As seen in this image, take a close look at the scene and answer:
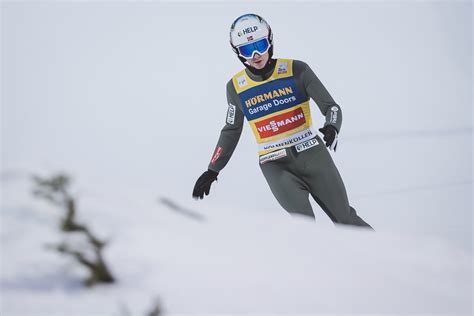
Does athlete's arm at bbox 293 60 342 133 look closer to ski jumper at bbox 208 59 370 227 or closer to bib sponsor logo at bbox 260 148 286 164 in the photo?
ski jumper at bbox 208 59 370 227

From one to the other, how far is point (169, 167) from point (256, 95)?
207cm

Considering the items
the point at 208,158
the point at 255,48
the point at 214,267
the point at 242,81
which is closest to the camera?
the point at 214,267

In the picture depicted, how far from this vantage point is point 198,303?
1.14 m

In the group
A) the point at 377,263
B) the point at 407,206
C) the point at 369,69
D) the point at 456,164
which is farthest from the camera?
the point at 369,69

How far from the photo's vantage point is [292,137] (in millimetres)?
3572

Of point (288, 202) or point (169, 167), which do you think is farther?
point (169, 167)

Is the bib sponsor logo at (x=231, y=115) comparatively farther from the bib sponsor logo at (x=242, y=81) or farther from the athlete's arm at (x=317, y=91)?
the athlete's arm at (x=317, y=91)

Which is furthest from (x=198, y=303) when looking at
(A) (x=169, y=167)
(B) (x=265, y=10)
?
(B) (x=265, y=10)

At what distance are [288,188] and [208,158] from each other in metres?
2.41

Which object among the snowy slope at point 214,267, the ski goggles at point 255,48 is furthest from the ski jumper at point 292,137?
the snowy slope at point 214,267

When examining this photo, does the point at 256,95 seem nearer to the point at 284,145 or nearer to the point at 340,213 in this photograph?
the point at 284,145

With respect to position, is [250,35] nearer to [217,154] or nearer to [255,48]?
[255,48]

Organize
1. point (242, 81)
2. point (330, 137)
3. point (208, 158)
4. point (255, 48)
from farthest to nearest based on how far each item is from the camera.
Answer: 1. point (208, 158)
2. point (242, 81)
3. point (255, 48)
4. point (330, 137)

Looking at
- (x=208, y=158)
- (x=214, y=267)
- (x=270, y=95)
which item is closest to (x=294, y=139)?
(x=270, y=95)
